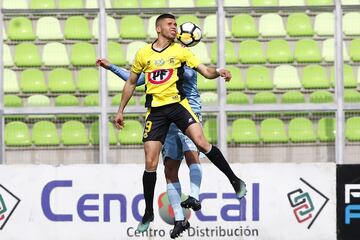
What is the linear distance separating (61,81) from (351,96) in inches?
145

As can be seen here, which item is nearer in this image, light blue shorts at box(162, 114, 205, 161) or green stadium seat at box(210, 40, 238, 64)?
light blue shorts at box(162, 114, 205, 161)

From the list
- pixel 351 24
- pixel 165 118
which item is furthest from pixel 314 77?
pixel 165 118

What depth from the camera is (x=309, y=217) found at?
1110cm

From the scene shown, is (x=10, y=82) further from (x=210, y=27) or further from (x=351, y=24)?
(x=351, y=24)

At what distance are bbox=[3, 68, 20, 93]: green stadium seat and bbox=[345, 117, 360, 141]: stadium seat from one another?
419 centimetres

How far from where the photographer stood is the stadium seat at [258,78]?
1228 cm

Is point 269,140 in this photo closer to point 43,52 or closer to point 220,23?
point 220,23

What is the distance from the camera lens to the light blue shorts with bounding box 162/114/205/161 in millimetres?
8547

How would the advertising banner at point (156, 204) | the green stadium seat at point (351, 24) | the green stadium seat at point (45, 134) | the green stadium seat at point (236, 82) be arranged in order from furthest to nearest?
the green stadium seat at point (351, 24)
the green stadium seat at point (236, 82)
the green stadium seat at point (45, 134)
the advertising banner at point (156, 204)

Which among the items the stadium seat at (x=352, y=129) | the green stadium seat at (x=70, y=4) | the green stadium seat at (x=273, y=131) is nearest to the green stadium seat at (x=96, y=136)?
the green stadium seat at (x=70, y=4)

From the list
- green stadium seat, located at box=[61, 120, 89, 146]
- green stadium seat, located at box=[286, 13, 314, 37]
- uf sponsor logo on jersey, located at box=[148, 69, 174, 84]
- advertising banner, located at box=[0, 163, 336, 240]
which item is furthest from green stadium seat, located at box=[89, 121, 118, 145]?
uf sponsor logo on jersey, located at box=[148, 69, 174, 84]

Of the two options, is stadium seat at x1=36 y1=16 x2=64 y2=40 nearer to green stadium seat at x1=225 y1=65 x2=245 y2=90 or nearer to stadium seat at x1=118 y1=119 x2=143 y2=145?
stadium seat at x1=118 y1=119 x2=143 y2=145

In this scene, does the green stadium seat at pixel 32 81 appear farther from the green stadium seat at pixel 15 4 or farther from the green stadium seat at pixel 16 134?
the green stadium seat at pixel 15 4

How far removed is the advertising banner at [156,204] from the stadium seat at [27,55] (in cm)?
182
